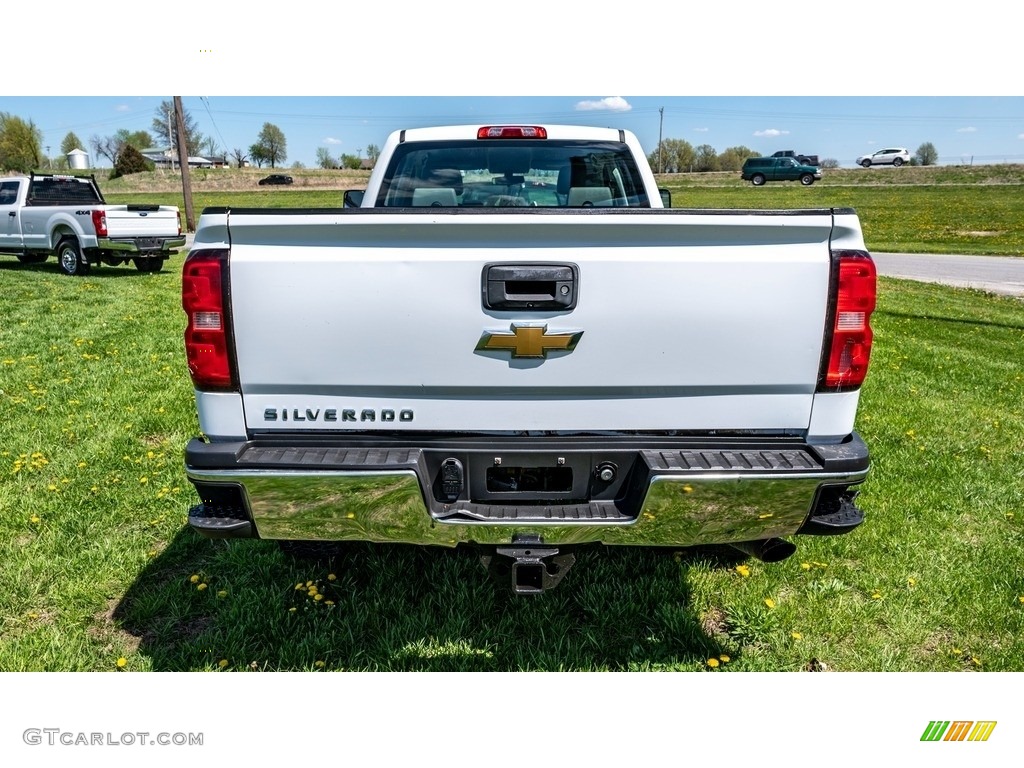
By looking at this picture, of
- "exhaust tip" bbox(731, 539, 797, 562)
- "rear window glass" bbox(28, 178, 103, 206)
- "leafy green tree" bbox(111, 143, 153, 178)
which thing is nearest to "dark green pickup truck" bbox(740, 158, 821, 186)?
"rear window glass" bbox(28, 178, 103, 206)

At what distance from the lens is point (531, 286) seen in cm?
234

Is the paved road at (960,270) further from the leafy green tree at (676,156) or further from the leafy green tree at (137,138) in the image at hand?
the leafy green tree at (137,138)

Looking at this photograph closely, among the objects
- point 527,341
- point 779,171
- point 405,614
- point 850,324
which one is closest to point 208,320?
point 527,341

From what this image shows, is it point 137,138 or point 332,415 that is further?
point 137,138

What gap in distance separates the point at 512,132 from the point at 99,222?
12305mm

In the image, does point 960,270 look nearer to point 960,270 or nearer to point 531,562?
point 960,270

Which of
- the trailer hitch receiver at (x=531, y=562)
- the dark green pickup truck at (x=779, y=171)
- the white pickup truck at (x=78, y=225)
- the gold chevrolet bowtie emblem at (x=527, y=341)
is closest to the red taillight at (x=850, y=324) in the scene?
the gold chevrolet bowtie emblem at (x=527, y=341)

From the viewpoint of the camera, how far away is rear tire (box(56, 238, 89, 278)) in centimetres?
1430

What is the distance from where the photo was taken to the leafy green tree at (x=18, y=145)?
197ft

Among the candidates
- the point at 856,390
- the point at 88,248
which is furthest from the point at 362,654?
the point at 88,248

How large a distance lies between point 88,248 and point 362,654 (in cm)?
1400

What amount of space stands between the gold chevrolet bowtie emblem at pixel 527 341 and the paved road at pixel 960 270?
13056 mm

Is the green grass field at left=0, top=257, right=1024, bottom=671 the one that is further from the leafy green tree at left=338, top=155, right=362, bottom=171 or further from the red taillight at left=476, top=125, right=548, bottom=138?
the leafy green tree at left=338, top=155, right=362, bottom=171

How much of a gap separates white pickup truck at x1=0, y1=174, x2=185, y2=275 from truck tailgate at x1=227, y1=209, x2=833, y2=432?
1297 centimetres
